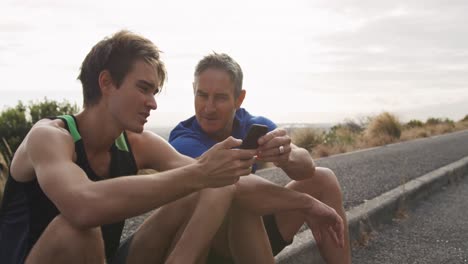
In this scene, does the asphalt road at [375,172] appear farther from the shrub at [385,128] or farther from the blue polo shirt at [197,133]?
the shrub at [385,128]

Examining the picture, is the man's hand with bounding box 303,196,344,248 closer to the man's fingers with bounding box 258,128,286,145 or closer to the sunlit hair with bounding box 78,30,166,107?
the man's fingers with bounding box 258,128,286,145

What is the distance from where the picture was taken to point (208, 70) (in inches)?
112

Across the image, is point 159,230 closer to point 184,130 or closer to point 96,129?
point 96,129

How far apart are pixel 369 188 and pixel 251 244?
12.5ft

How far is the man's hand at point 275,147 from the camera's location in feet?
7.70

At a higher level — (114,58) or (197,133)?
(114,58)

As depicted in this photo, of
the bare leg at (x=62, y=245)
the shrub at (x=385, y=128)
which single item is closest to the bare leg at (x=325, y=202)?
the bare leg at (x=62, y=245)

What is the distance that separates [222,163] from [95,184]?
1.73ft

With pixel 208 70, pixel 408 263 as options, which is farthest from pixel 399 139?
pixel 208 70

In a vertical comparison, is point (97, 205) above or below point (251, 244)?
above

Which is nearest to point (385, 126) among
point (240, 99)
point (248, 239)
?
point (240, 99)

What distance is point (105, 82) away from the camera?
7.32 feet

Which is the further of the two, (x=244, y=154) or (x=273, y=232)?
(x=273, y=232)

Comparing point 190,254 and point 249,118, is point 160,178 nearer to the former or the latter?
point 190,254
